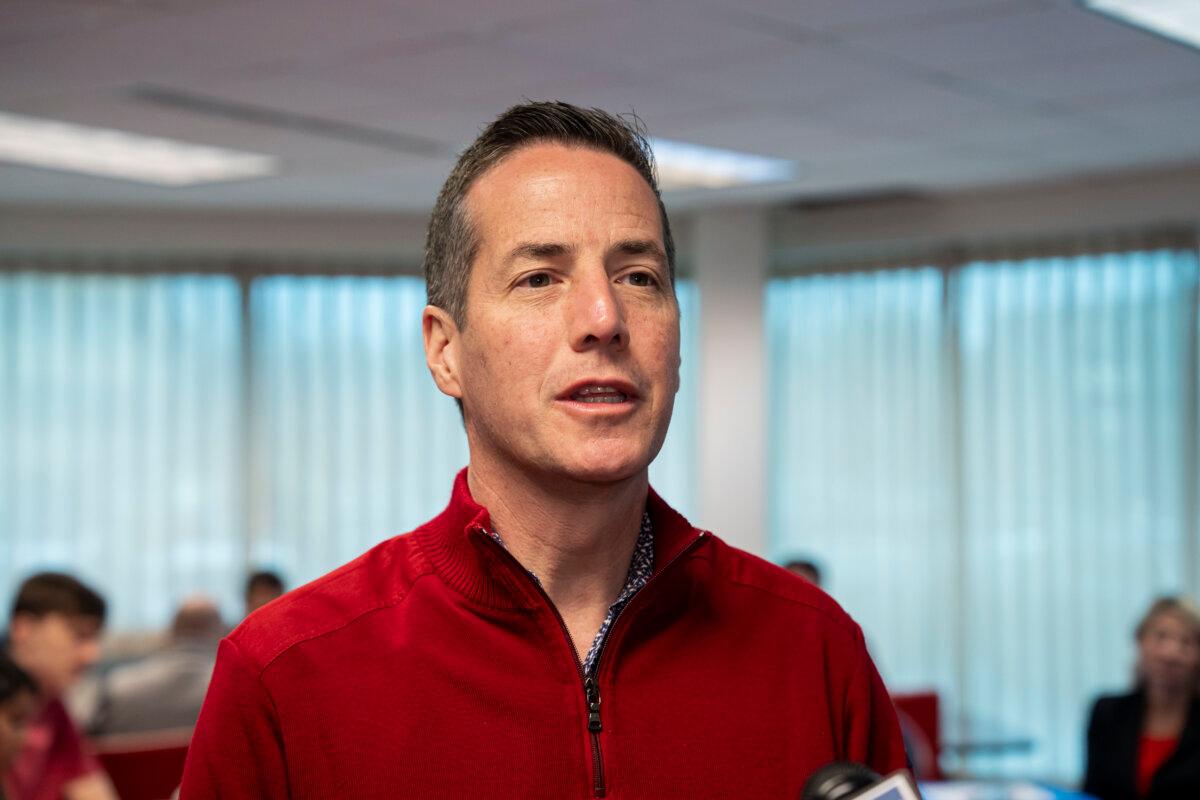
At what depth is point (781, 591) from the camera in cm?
134

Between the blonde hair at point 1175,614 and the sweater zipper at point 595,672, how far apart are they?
4075 millimetres

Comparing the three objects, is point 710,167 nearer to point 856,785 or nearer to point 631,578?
point 631,578

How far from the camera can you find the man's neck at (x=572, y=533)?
124 cm

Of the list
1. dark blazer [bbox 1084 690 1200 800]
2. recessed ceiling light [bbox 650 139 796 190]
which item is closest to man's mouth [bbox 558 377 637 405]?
dark blazer [bbox 1084 690 1200 800]

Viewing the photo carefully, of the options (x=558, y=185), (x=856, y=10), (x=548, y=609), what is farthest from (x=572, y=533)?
(x=856, y=10)

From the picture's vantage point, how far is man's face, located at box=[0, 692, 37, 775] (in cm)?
310

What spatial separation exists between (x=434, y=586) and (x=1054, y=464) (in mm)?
6201

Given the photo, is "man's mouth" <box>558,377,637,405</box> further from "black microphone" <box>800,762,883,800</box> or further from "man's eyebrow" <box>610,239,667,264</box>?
"black microphone" <box>800,762,883,800</box>

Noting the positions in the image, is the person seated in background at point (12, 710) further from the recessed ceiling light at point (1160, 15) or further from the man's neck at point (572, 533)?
the recessed ceiling light at point (1160, 15)

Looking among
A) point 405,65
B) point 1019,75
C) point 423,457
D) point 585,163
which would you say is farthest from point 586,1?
point 423,457

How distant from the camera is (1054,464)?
7008 mm

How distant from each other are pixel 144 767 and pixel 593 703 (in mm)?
3613

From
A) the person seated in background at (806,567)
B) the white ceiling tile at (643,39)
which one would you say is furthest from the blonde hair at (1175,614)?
the white ceiling tile at (643,39)

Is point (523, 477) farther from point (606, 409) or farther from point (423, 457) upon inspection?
point (423, 457)
